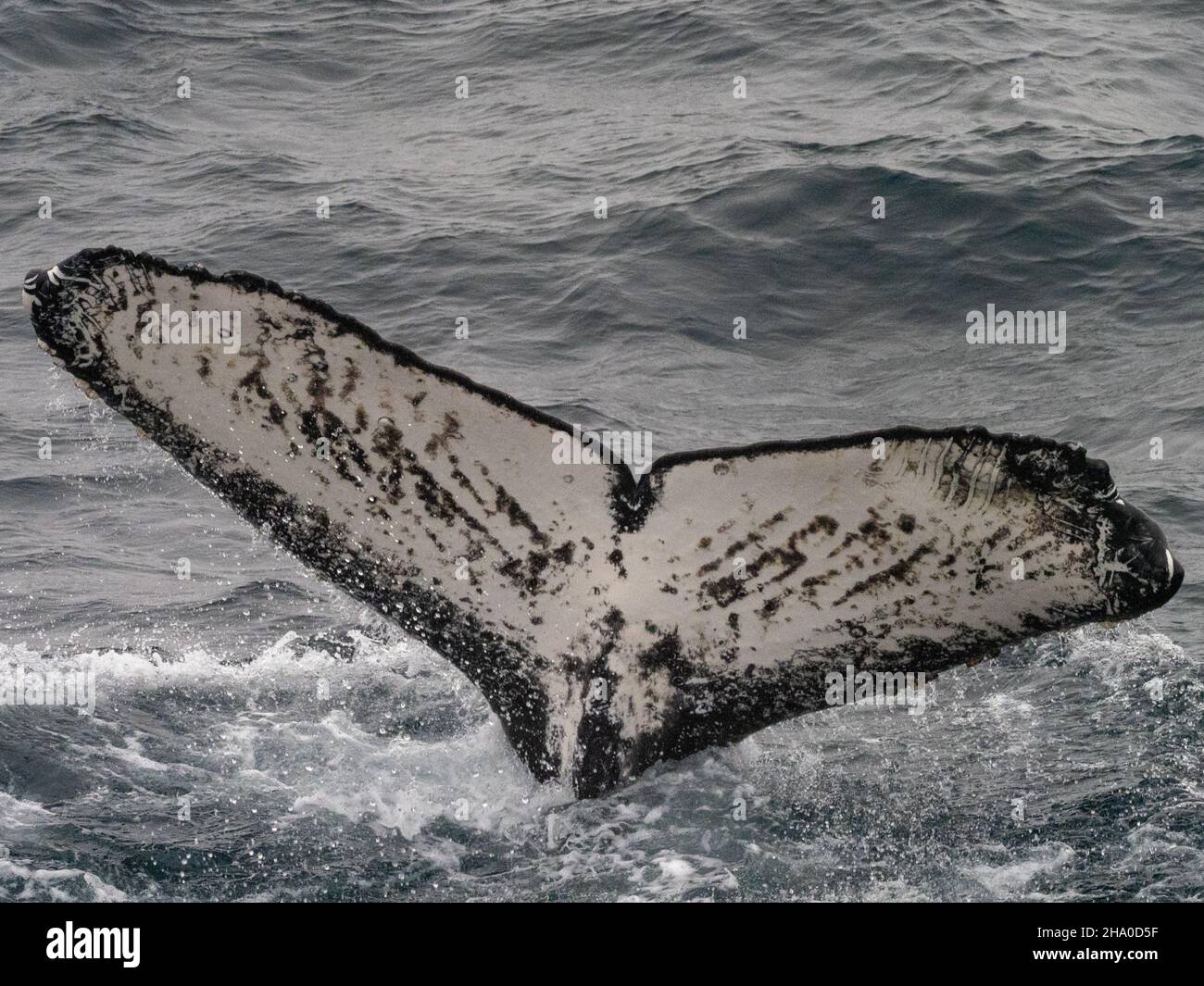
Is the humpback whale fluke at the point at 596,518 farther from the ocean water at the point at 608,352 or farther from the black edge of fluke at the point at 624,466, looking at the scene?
the ocean water at the point at 608,352

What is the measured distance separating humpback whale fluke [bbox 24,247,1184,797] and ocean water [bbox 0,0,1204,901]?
0.81m

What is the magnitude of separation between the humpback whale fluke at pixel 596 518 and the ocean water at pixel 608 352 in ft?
2.67

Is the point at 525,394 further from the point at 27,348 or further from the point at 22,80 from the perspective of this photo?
the point at 22,80

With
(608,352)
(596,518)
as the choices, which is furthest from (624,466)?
(608,352)

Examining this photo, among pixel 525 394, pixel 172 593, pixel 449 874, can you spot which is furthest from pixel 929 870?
pixel 525 394

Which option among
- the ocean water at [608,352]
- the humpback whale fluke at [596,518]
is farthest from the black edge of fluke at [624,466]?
the ocean water at [608,352]

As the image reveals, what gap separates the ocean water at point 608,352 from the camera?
243 inches

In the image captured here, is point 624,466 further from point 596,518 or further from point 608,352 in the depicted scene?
point 608,352

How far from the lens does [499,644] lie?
5.22 meters

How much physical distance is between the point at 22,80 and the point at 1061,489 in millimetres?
21040

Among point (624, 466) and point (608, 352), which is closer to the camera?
point (624, 466)

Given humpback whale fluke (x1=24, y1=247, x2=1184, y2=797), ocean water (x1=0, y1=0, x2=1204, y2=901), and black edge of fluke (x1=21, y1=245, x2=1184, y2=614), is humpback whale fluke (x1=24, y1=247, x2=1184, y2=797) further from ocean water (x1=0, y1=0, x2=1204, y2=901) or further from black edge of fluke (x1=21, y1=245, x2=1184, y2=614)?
ocean water (x1=0, y1=0, x2=1204, y2=901)

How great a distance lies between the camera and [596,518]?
16.1 feet

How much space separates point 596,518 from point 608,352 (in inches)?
338
